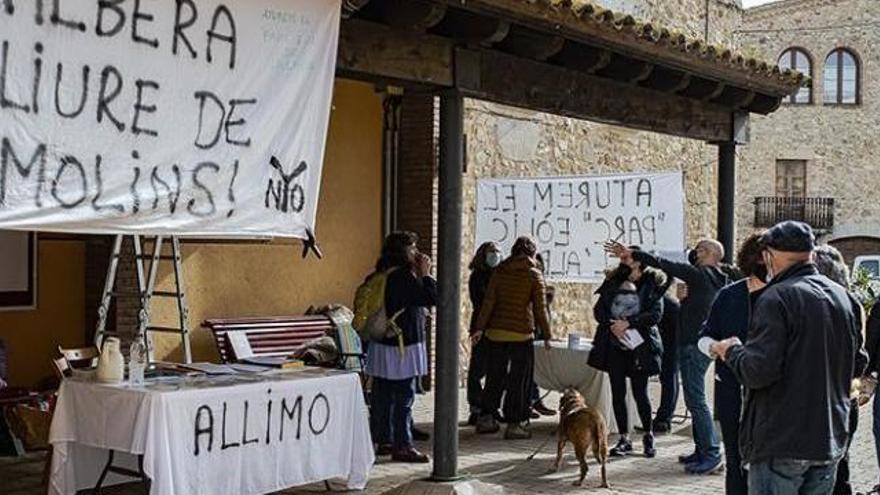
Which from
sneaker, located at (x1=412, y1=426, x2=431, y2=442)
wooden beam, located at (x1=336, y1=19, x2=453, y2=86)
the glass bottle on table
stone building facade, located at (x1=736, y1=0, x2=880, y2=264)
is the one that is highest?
stone building facade, located at (x1=736, y1=0, x2=880, y2=264)

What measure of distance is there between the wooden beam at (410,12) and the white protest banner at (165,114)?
63 centimetres

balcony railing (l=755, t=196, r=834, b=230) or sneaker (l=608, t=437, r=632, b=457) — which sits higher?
balcony railing (l=755, t=196, r=834, b=230)

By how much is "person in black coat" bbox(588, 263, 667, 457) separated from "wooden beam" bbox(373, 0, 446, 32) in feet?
11.3

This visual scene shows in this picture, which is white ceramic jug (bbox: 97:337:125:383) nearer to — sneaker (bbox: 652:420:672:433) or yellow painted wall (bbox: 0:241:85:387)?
yellow painted wall (bbox: 0:241:85:387)

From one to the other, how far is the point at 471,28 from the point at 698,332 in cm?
317

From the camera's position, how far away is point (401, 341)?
8.86 m

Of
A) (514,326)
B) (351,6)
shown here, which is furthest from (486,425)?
(351,6)

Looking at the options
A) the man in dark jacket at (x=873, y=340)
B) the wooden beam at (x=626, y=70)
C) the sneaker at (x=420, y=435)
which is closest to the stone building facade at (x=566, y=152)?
the wooden beam at (x=626, y=70)

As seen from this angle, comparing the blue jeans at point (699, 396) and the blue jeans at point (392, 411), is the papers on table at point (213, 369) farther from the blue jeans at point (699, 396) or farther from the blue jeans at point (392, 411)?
the blue jeans at point (699, 396)

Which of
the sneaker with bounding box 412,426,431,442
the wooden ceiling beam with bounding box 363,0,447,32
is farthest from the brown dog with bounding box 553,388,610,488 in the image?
the wooden ceiling beam with bounding box 363,0,447,32

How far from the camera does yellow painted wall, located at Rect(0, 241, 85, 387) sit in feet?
33.3

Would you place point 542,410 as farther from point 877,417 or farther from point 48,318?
point 48,318

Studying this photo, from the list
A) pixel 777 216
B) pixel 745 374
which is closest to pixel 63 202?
pixel 745 374

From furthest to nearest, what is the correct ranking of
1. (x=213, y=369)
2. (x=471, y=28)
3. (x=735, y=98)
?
(x=735, y=98), (x=213, y=369), (x=471, y=28)
